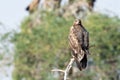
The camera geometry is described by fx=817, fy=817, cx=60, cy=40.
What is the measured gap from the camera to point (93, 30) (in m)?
28.8

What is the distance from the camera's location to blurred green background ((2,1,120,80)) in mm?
27781

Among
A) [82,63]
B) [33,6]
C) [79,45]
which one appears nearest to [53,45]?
[33,6]

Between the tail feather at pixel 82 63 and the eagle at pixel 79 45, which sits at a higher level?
the eagle at pixel 79 45

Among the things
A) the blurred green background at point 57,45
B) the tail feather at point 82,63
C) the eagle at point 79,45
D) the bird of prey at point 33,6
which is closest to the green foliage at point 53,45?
the blurred green background at point 57,45

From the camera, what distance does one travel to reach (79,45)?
13.5 meters

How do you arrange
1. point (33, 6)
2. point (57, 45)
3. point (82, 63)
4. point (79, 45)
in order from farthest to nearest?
point (33, 6) < point (57, 45) < point (79, 45) < point (82, 63)

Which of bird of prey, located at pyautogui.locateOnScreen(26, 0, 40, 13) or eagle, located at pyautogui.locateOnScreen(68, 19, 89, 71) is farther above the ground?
bird of prey, located at pyautogui.locateOnScreen(26, 0, 40, 13)

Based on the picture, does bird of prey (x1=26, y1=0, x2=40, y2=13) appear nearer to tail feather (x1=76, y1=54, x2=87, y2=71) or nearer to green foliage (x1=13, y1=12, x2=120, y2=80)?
green foliage (x1=13, y1=12, x2=120, y2=80)

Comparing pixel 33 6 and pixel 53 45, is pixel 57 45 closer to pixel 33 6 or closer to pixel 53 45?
pixel 53 45

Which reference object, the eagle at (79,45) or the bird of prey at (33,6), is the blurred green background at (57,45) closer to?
the bird of prey at (33,6)

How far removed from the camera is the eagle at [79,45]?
1304cm

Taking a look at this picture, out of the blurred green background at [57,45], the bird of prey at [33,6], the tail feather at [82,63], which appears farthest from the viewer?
the bird of prey at [33,6]

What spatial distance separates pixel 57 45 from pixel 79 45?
589 inches

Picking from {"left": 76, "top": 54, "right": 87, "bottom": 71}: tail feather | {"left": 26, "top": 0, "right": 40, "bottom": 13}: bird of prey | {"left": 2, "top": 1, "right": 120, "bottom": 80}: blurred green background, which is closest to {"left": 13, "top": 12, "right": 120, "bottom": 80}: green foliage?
{"left": 2, "top": 1, "right": 120, "bottom": 80}: blurred green background
